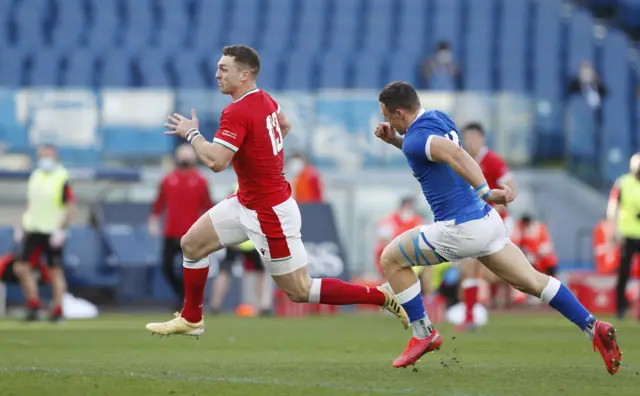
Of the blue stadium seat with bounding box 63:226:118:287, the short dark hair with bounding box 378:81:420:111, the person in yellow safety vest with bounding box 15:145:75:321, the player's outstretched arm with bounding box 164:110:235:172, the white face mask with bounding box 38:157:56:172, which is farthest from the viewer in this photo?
the blue stadium seat with bounding box 63:226:118:287

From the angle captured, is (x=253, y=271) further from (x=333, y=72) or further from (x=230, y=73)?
(x=230, y=73)

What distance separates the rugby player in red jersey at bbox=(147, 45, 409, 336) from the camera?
895 centimetres

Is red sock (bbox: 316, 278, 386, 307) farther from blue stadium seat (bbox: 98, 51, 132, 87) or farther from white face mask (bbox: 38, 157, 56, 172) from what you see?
blue stadium seat (bbox: 98, 51, 132, 87)

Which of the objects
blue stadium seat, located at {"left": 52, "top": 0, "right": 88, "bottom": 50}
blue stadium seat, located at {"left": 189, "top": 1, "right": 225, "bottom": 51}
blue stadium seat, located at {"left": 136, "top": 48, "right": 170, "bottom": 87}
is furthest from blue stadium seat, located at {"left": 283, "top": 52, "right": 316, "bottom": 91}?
blue stadium seat, located at {"left": 52, "top": 0, "right": 88, "bottom": 50}

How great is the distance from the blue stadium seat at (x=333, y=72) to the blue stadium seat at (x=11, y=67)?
18.3 feet

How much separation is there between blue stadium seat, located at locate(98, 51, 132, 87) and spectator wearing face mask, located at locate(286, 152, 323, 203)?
16.7 feet

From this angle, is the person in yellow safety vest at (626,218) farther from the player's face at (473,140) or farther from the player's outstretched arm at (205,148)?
the player's outstretched arm at (205,148)

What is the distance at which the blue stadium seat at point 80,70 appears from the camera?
24069mm

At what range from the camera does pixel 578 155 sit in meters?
22.1

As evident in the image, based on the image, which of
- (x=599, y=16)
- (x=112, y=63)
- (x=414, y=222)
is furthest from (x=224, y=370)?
(x=599, y=16)

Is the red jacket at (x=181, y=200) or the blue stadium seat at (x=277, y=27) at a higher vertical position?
the blue stadium seat at (x=277, y=27)

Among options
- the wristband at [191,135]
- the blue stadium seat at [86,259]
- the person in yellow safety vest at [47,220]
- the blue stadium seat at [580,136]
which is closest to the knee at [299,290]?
the wristband at [191,135]

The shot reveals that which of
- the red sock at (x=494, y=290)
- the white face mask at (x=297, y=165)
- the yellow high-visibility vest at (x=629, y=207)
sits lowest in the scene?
the red sock at (x=494, y=290)

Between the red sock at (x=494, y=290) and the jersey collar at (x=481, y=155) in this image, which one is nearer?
the jersey collar at (x=481, y=155)
